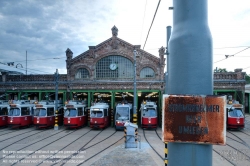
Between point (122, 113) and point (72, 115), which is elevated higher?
point (122, 113)

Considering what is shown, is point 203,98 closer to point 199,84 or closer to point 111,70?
point 199,84

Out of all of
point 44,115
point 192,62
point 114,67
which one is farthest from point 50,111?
point 192,62

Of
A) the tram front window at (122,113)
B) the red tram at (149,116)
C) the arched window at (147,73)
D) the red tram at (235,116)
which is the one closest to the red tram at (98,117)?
the tram front window at (122,113)

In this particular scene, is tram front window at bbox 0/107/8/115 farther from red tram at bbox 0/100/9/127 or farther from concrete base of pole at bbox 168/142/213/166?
concrete base of pole at bbox 168/142/213/166

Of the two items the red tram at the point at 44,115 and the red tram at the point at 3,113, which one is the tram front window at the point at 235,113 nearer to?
the red tram at the point at 44,115

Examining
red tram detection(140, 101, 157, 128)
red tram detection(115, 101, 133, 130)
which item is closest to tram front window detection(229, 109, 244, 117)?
red tram detection(140, 101, 157, 128)

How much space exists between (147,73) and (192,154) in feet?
Answer: 84.7

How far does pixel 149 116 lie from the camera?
73.3ft

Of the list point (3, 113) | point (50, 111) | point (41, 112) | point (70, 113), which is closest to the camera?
point (70, 113)

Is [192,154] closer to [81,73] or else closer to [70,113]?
[70,113]

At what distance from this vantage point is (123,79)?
1078 inches

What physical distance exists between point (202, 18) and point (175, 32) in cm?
34

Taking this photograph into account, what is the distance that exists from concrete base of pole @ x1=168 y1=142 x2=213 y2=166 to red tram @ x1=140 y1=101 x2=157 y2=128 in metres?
20.4

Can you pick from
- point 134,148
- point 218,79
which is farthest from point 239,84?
point 134,148
